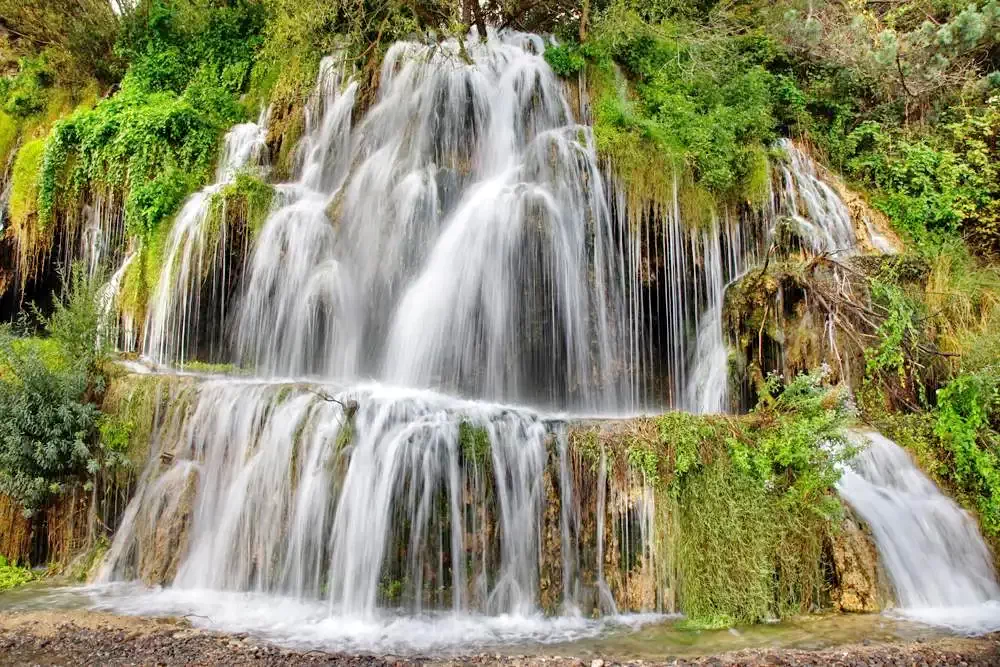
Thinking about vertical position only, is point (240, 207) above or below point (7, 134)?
below

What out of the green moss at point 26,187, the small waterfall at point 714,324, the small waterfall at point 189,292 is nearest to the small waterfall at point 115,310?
the small waterfall at point 189,292

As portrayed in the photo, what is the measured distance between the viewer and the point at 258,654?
530 centimetres

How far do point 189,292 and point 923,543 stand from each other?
34.5 ft

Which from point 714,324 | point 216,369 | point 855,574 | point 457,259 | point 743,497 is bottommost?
point 855,574

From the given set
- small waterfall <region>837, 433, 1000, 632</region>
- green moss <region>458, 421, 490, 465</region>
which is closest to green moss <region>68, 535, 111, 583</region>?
green moss <region>458, 421, 490, 465</region>

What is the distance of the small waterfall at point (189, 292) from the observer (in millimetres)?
11141

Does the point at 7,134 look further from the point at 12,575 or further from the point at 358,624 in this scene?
the point at 358,624

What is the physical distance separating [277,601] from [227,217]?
6787 mm

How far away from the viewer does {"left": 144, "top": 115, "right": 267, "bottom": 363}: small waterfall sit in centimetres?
1114

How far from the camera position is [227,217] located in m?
11.4

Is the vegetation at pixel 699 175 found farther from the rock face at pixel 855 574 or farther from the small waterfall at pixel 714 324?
the small waterfall at pixel 714 324

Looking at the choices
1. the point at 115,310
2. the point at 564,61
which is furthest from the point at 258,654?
the point at 564,61

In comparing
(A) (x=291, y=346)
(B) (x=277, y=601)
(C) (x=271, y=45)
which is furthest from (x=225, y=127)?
(B) (x=277, y=601)

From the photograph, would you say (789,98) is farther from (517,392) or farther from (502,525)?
(502,525)
